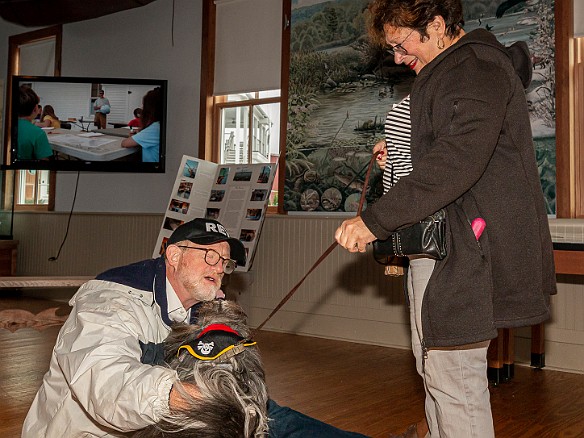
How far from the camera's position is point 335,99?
580cm

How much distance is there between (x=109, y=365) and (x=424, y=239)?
2.67ft

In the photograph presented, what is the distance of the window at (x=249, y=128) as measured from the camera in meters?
6.37

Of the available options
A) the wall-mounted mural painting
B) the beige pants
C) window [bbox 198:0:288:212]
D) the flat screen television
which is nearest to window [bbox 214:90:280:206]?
window [bbox 198:0:288:212]

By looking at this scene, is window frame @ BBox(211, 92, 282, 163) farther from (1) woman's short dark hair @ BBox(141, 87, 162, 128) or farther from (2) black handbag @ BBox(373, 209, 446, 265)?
(2) black handbag @ BBox(373, 209, 446, 265)

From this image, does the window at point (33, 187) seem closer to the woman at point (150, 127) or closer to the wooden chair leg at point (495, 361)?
the woman at point (150, 127)

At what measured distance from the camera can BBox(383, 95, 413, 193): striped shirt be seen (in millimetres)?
1858

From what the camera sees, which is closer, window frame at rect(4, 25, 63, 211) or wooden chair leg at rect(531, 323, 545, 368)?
wooden chair leg at rect(531, 323, 545, 368)

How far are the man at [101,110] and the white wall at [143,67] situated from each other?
511 mm

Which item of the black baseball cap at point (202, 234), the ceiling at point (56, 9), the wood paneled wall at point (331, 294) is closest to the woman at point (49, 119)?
the ceiling at point (56, 9)

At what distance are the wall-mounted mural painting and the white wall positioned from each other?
1379 millimetres

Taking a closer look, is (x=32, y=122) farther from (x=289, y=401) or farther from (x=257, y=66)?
(x=289, y=401)

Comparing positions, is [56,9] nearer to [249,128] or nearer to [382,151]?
[249,128]

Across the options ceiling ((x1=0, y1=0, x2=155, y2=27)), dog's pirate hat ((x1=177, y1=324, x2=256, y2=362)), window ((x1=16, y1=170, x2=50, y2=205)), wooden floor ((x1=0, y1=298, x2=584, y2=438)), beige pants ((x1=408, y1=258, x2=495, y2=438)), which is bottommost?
wooden floor ((x1=0, y1=298, x2=584, y2=438))

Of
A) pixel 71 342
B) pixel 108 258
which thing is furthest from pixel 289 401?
pixel 108 258
